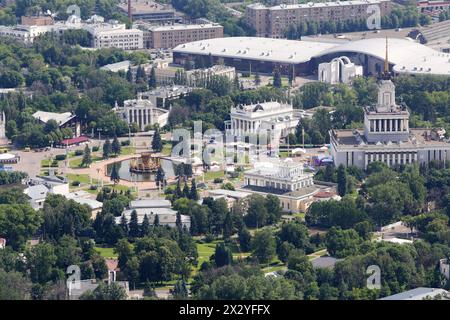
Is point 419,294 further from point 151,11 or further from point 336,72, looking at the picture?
point 151,11

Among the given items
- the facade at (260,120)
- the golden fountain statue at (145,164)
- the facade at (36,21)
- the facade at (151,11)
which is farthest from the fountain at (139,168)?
the facade at (151,11)

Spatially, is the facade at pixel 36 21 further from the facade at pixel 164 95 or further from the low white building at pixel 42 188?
the low white building at pixel 42 188

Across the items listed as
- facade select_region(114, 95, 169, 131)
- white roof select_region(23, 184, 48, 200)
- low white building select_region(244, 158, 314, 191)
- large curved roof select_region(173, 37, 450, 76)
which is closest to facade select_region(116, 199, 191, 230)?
white roof select_region(23, 184, 48, 200)

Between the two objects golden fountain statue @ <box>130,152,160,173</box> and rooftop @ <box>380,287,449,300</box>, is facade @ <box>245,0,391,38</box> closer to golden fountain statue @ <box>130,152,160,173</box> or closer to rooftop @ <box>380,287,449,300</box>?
golden fountain statue @ <box>130,152,160,173</box>

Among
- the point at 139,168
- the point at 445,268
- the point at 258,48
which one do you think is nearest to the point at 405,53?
the point at 258,48

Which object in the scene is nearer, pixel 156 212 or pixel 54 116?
pixel 156 212

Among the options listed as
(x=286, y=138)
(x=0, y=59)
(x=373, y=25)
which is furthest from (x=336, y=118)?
(x=373, y=25)
